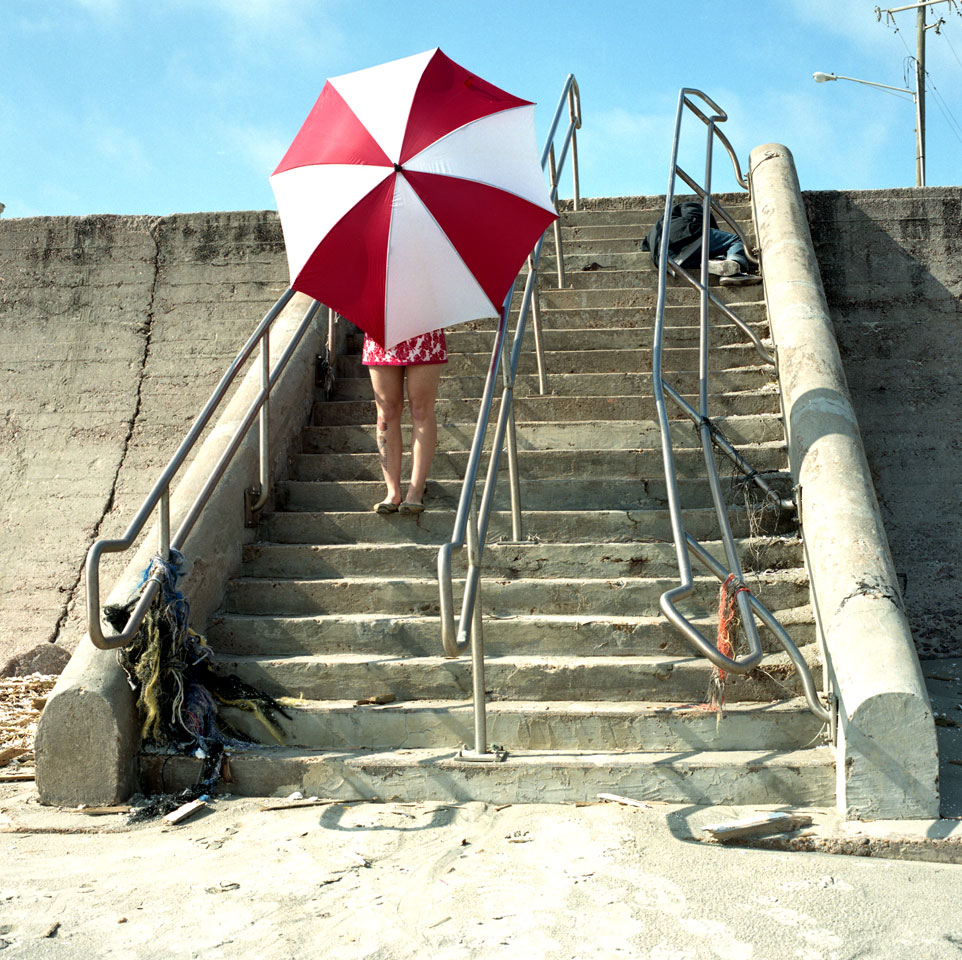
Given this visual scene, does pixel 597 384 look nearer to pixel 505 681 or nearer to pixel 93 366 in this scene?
pixel 505 681

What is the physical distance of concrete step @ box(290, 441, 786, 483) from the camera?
199 inches

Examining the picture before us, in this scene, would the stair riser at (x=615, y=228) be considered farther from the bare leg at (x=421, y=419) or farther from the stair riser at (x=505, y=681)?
the stair riser at (x=505, y=681)

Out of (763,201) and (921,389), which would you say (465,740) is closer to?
(921,389)

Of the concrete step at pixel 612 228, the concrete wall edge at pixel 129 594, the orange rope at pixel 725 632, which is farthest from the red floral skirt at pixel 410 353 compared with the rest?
the concrete step at pixel 612 228

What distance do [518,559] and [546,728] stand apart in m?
0.95

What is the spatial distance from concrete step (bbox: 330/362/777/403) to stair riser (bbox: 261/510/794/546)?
1087 millimetres

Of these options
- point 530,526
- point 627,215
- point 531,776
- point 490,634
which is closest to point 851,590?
point 531,776

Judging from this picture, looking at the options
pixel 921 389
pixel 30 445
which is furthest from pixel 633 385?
pixel 30 445

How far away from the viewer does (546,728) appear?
3.86 m

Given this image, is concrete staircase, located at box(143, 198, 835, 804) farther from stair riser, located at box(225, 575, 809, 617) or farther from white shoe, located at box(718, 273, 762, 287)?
white shoe, located at box(718, 273, 762, 287)

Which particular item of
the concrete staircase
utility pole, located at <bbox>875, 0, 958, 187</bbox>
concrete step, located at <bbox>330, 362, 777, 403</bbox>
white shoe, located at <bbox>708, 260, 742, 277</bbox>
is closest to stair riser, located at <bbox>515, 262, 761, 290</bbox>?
white shoe, located at <bbox>708, 260, 742, 277</bbox>

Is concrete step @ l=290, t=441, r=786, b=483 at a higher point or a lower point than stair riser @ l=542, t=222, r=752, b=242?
lower

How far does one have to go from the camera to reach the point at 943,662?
5.47m

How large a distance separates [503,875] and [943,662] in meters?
3.36
